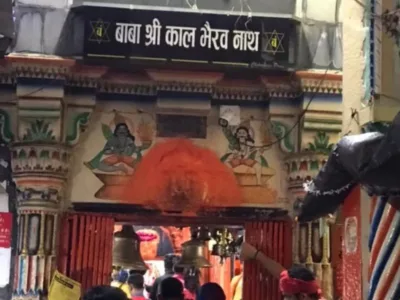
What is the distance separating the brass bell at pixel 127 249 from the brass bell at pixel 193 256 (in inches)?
44.2

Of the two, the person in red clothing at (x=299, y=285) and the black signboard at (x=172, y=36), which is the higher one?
the black signboard at (x=172, y=36)

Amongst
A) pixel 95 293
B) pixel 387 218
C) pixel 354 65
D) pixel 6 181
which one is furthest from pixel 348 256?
pixel 6 181

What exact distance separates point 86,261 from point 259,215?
1636mm

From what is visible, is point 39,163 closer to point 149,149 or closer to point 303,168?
point 149,149

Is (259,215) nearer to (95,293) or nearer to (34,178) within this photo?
(34,178)

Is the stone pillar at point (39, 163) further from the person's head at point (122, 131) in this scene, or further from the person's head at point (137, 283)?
the person's head at point (137, 283)

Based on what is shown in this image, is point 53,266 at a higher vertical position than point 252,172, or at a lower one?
lower

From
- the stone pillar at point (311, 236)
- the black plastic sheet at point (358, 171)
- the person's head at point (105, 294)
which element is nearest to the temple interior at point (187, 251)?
the stone pillar at point (311, 236)

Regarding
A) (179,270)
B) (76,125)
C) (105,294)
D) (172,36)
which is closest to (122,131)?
(76,125)

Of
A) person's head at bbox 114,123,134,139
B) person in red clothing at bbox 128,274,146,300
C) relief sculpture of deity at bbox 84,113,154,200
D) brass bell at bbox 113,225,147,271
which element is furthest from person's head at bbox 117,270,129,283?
person's head at bbox 114,123,134,139

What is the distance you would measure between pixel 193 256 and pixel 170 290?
320cm

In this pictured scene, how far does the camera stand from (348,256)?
4914 millimetres

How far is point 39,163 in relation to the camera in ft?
20.7

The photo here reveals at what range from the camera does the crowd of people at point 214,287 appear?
3.27 m
